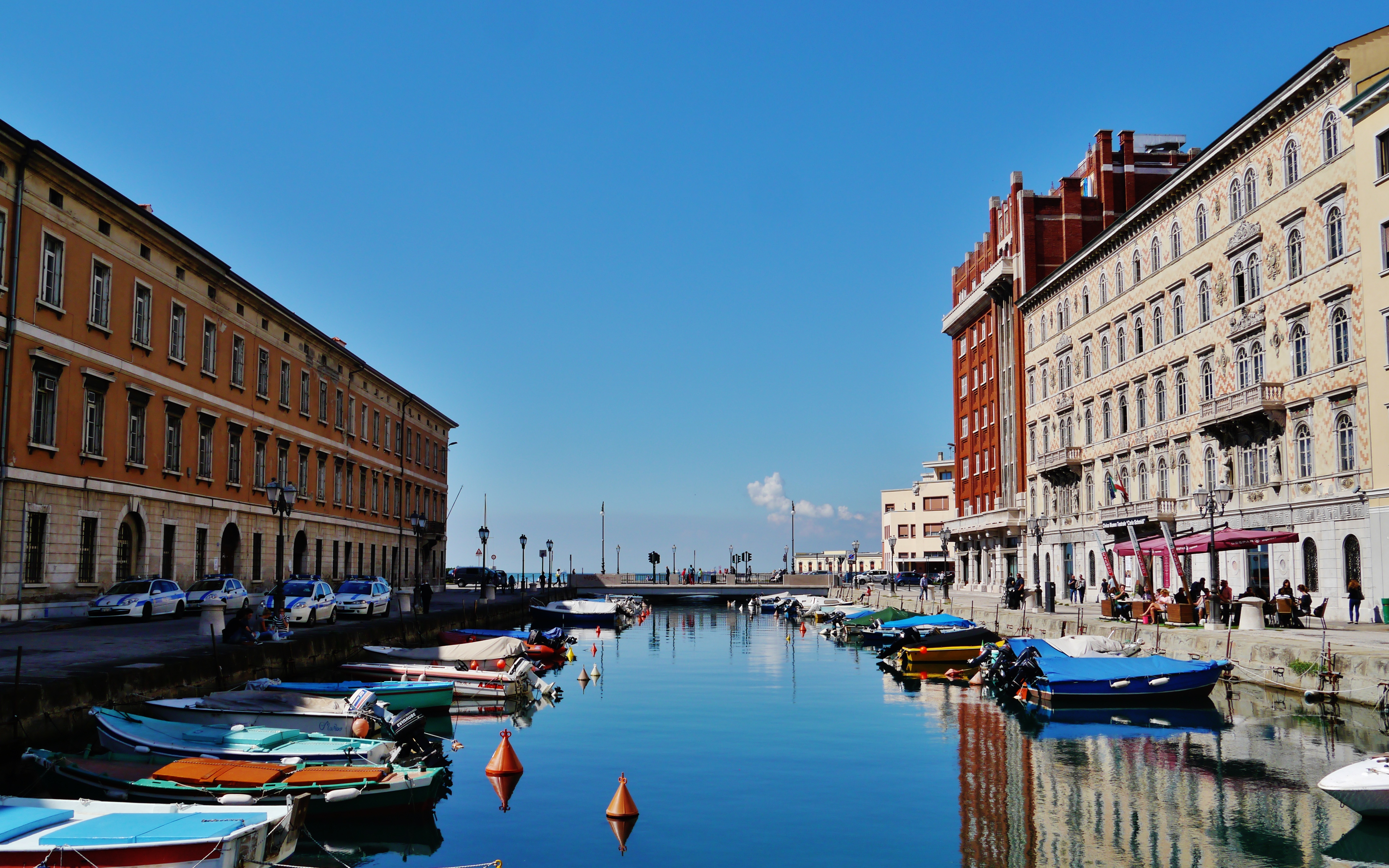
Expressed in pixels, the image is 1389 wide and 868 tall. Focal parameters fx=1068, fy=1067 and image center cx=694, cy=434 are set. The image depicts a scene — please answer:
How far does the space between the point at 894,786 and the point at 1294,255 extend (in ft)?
107

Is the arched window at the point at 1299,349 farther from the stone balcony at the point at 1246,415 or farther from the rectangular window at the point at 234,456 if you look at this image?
the rectangular window at the point at 234,456

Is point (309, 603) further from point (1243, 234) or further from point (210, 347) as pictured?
point (1243, 234)

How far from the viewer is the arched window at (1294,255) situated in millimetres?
41625

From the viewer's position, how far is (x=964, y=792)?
19.4 meters

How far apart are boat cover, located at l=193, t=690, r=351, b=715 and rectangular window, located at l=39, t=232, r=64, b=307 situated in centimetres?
2037

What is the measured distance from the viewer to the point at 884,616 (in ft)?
198

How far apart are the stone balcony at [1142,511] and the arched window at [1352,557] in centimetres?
1157

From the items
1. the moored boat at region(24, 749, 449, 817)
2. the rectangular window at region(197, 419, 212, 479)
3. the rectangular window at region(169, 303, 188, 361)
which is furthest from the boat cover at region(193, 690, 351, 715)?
the rectangular window at region(197, 419, 212, 479)

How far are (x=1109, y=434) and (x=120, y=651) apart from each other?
50.3 meters

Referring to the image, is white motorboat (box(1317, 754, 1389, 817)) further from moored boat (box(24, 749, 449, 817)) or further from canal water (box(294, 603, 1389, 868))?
moored boat (box(24, 749, 449, 817))

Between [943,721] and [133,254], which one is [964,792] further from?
[133,254]

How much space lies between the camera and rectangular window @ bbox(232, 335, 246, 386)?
5225 cm

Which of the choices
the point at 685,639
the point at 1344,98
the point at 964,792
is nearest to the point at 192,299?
the point at 685,639

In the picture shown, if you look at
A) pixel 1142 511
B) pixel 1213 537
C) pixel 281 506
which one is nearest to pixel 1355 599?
pixel 1213 537
